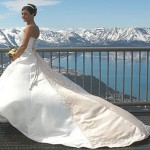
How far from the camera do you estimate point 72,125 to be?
5383mm

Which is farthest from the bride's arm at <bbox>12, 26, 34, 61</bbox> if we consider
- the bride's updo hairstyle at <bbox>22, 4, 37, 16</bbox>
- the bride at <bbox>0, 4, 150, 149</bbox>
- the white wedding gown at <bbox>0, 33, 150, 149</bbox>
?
the white wedding gown at <bbox>0, 33, 150, 149</bbox>

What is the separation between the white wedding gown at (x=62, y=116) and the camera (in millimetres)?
5262

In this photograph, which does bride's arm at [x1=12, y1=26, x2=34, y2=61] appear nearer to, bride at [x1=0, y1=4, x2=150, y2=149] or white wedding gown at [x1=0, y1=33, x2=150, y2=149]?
bride at [x1=0, y1=4, x2=150, y2=149]

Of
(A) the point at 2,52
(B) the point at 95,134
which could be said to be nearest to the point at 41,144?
(B) the point at 95,134

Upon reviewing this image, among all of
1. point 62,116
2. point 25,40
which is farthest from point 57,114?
point 25,40

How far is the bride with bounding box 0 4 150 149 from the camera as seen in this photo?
5.27 m

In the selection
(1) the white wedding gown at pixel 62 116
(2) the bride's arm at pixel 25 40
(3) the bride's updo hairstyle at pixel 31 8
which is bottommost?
(1) the white wedding gown at pixel 62 116

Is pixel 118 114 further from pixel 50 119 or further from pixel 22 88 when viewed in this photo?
pixel 22 88

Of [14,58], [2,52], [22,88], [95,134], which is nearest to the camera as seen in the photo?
[95,134]

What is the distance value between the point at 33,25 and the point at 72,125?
146 centimetres

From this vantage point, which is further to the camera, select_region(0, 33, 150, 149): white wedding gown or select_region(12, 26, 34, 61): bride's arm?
select_region(12, 26, 34, 61): bride's arm

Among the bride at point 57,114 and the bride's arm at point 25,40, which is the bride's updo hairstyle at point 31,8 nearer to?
the bride at point 57,114

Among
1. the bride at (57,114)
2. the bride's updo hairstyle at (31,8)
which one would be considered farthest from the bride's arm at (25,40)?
the bride's updo hairstyle at (31,8)

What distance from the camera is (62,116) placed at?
5.46 m
